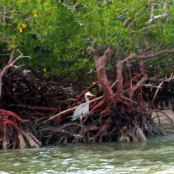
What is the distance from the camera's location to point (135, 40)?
50.1 ft

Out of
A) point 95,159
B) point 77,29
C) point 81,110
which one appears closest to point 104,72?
point 81,110

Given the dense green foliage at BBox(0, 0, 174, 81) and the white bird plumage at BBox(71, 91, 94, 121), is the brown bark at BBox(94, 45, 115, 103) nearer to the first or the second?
the dense green foliage at BBox(0, 0, 174, 81)

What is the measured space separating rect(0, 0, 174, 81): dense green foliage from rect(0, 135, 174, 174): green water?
1998 mm

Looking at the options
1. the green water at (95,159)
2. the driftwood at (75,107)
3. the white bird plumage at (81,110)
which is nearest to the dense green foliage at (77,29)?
the driftwood at (75,107)

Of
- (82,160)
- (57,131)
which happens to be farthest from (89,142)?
(82,160)

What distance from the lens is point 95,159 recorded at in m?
13.5

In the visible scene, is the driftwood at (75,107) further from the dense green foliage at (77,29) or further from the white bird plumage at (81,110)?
the dense green foliage at (77,29)

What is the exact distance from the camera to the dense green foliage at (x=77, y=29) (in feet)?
45.6

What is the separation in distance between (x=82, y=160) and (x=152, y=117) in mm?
4447

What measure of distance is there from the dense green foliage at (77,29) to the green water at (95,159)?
200 cm

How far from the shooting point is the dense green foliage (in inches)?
547

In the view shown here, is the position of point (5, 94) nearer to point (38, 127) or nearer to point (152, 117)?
point (38, 127)

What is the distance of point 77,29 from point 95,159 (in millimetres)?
2793

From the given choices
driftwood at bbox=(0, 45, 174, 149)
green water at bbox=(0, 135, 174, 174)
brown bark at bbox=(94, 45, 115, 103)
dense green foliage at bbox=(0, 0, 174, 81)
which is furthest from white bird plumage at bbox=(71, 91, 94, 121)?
dense green foliage at bbox=(0, 0, 174, 81)
